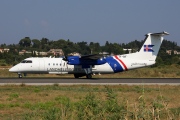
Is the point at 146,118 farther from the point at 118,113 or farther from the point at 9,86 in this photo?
the point at 9,86

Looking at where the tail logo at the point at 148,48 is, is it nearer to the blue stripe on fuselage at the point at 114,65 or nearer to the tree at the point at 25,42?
the blue stripe on fuselage at the point at 114,65

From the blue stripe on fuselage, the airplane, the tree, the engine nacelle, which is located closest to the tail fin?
the airplane

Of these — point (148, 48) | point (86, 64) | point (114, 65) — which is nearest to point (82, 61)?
point (86, 64)

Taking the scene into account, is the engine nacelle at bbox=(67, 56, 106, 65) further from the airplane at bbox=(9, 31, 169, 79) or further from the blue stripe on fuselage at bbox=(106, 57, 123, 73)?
the blue stripe on fuselage at bbox=(106, 57, 123, 73)

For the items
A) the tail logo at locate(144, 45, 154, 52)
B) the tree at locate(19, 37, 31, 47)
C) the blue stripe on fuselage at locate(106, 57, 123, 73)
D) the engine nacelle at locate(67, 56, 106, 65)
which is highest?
the tree at locate(19, 37, 31, 47)

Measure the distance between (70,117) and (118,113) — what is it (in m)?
0.81

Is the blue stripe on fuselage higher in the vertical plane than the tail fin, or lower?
lower

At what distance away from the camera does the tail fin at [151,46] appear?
125 ft

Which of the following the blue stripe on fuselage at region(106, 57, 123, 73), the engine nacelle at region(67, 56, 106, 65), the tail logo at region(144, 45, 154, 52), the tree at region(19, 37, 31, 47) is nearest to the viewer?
the engine nacelle at region(67, 56, 106, 65)

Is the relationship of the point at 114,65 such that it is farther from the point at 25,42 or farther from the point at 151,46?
the point at 25,42

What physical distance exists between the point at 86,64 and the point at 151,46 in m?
7.54

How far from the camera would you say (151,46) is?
38.9m

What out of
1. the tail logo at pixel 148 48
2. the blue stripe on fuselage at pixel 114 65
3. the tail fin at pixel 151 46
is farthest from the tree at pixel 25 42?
the blue stripe on fuselage at pixel 114 65

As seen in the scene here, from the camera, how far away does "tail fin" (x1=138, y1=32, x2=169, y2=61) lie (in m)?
38.2
